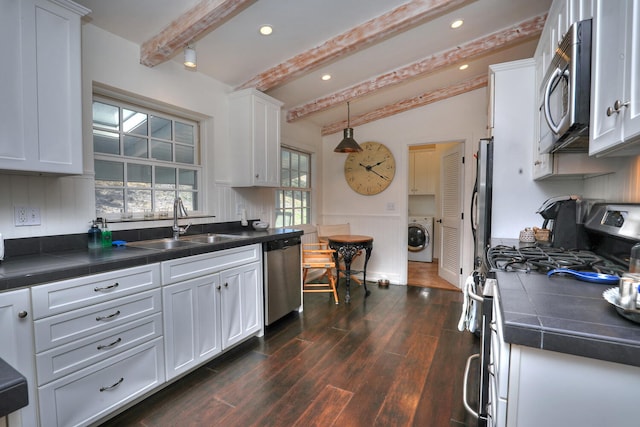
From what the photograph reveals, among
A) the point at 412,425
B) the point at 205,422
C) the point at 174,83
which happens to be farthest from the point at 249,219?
the point at 412,425

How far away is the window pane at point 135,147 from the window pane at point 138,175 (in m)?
0.09

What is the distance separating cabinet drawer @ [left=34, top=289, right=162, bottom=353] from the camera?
1400 millimetres

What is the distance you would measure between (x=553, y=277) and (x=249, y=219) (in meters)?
2.81

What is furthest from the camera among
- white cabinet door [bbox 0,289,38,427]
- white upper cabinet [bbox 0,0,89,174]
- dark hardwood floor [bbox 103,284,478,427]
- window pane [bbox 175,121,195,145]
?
window pane [bbox 175,121,195,145]

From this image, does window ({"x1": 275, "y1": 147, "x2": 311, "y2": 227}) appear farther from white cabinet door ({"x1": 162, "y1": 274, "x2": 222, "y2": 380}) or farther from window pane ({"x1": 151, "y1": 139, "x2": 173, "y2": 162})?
white cabinet door ({"x1": 162, "y1": 274, "x2": 222, "y2": 380})

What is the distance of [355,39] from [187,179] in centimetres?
193

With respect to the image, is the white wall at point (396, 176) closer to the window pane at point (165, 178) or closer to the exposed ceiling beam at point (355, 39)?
the exposed ceiling beam at point (355, 39)

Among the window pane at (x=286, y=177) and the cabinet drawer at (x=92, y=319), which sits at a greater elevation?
the window pane at (x=286, y=177)

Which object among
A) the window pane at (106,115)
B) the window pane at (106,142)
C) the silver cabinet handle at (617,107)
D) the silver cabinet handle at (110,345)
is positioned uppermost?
the window pane at (106,115)

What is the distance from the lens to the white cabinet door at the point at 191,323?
1.92 m

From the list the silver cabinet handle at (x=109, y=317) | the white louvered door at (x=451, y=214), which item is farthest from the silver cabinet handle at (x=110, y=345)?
the white louvered door at (x=451, y=214)

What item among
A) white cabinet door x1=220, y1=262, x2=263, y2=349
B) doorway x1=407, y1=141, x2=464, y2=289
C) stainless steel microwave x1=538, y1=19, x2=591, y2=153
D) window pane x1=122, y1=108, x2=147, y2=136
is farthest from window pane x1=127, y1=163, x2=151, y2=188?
doorway x1=407, y1=141, x2=464, y2=289

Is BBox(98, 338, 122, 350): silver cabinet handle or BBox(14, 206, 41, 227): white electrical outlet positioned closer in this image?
BBox(98, 338, 122, 350): silver cabinet handle

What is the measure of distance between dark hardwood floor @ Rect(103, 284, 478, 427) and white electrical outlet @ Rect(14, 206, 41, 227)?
1.22m
